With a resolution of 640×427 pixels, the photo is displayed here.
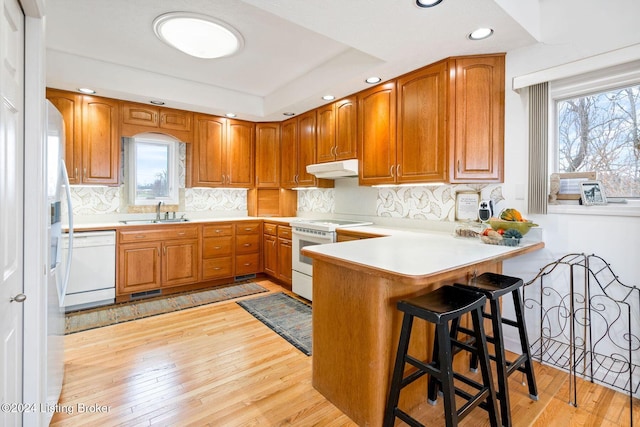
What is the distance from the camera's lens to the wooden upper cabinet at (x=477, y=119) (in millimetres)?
2467

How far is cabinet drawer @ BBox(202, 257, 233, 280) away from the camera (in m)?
4.07

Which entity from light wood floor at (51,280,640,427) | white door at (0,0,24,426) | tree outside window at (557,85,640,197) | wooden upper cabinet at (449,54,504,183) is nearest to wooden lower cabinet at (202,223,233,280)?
light wood floor at (51,280,640,427)

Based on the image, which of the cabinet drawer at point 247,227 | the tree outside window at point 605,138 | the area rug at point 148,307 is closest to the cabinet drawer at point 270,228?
the cabinet drawer at point 247,227

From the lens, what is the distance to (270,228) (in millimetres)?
4363

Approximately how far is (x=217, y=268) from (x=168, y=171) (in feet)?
4.90

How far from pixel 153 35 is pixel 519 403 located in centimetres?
382

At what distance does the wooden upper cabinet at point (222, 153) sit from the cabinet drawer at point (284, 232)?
99 centimetres

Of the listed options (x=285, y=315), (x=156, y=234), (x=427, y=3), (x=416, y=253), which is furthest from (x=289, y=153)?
(x=416, y=253)

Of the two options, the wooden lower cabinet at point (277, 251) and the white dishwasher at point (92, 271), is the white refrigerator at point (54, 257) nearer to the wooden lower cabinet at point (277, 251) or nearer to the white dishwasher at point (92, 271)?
the white dishwasher at point (92, 271)

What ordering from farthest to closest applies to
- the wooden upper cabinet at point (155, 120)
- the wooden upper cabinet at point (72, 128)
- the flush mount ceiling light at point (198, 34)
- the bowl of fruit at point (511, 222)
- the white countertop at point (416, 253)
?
the wooden upper cabinet at point (155, 120) → the wooden upper cabinet at point (72, 128) → the flush mount ceiling light at point (198, 34) → the bowl of fruit at point (511, 222) → the white countertop at point (416, 253)

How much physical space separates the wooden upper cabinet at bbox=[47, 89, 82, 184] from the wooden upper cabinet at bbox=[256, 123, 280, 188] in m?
2.14

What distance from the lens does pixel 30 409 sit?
1266 mm

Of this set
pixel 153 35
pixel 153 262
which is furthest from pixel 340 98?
pixel 153 262

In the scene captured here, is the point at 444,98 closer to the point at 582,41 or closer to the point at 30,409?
the point at 582,41
